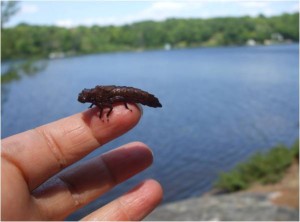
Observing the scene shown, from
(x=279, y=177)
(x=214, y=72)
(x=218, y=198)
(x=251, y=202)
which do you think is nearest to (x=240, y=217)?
(x=251, y=202)

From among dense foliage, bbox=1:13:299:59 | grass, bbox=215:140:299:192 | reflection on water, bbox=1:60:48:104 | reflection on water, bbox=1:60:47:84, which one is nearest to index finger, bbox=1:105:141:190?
grass, bbox=215:140:299:192

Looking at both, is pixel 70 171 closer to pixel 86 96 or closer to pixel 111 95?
pixel 86 96

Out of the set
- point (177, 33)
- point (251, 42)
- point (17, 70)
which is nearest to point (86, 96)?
point (17, 70)

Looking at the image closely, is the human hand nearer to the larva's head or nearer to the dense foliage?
the larva's head

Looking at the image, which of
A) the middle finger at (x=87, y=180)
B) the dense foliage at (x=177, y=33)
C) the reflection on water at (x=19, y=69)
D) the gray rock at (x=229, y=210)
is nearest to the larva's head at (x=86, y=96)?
the middle finger at (x=87, y=180)

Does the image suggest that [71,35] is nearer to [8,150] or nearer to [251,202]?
[251,202]

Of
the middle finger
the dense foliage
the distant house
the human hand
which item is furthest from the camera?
the distant house
